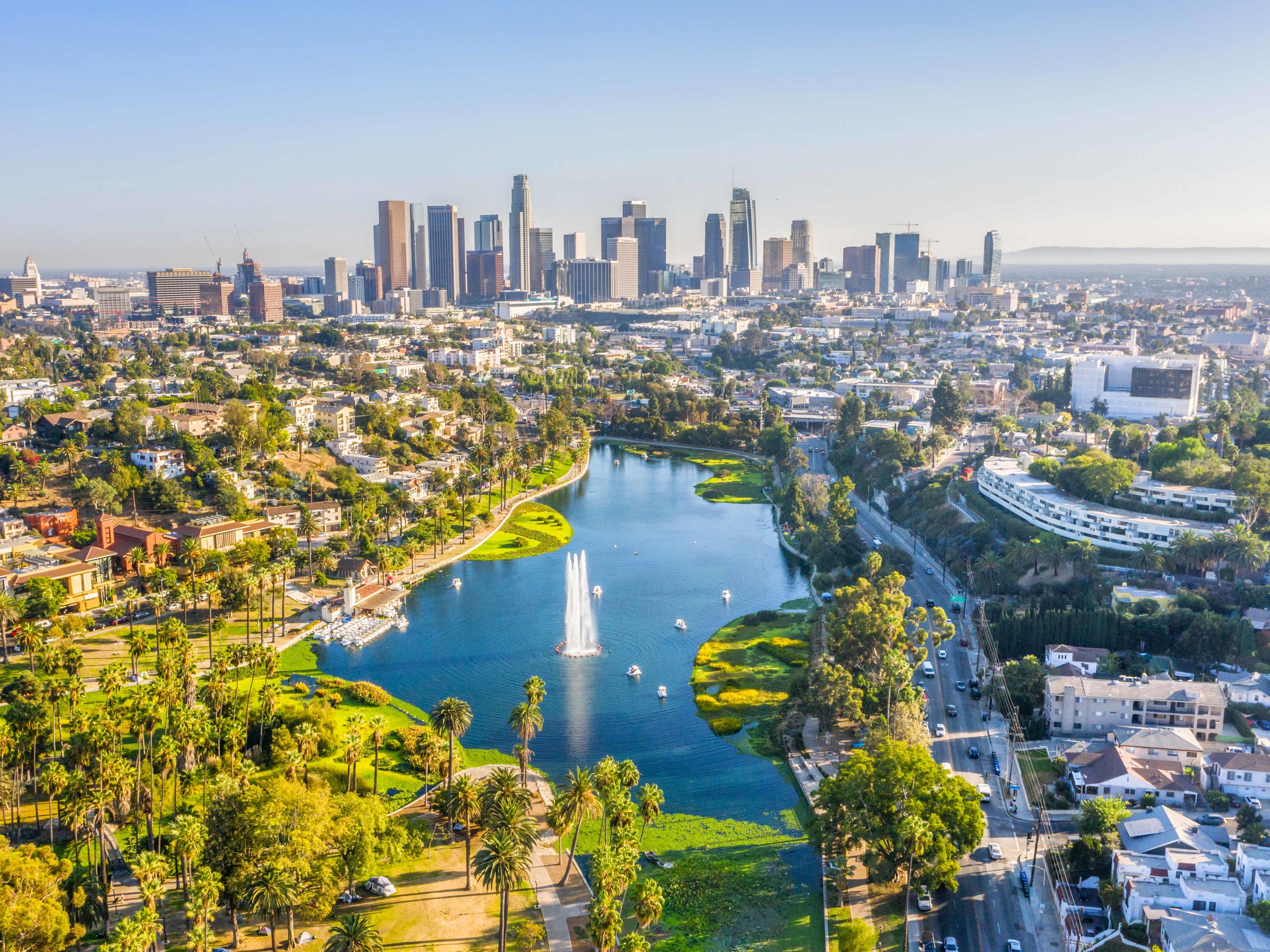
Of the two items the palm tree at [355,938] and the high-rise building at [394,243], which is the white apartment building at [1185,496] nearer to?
the palm tree at [355,938]

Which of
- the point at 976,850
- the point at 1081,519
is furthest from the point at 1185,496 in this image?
the point at 976,850

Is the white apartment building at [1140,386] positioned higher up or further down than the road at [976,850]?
higher up

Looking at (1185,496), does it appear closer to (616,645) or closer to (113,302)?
(616,645)

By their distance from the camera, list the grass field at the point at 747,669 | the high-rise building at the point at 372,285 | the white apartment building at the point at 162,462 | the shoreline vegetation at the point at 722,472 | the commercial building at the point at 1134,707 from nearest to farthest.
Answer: the commercial building at the point at 1134,707 → the grass field at the point at 747,669 → the white apartment building at the point at 162,462 → the shoreline vegetation at the point at 722,472 → the high-rise building at the point at 372,285

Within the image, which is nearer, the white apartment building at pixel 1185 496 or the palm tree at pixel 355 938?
the palm tree at pixel 355 938

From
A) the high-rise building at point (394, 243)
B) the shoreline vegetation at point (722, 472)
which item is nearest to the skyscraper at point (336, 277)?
the high-rise building at point (394, 243)

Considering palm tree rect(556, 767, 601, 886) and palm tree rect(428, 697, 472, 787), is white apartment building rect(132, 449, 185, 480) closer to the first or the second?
palm tree rect(428, 697, 472, 787)

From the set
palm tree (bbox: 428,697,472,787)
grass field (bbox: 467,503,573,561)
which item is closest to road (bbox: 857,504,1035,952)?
palm tree (bbox: 428,697,472,787)

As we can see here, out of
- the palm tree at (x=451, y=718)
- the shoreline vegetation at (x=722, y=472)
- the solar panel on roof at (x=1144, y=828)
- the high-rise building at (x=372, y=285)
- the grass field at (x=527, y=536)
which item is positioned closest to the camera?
the solar panel on roof at (x=1144, y=828)
